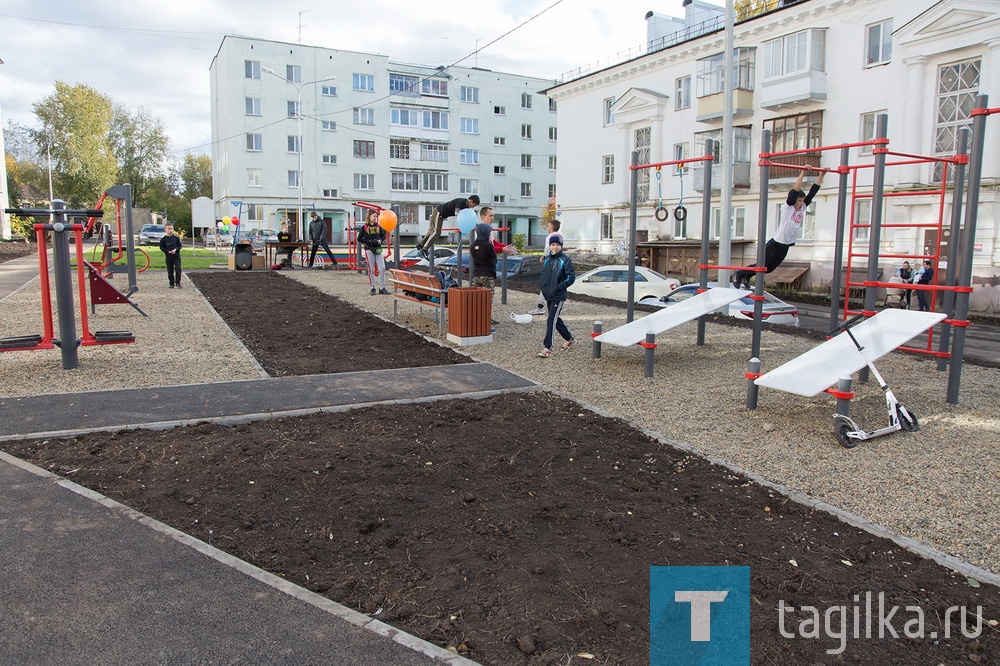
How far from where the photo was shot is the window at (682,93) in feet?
115

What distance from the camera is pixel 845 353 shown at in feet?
23.4

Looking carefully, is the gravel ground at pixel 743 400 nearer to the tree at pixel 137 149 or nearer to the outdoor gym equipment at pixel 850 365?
the outdoor gym equipment at pixel 850 365

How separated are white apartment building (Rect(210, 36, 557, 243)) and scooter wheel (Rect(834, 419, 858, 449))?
49728 mm

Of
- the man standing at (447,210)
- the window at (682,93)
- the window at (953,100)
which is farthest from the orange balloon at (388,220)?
the window at (682,93)

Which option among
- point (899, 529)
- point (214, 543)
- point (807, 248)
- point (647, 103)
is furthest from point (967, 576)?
point (647, 103)

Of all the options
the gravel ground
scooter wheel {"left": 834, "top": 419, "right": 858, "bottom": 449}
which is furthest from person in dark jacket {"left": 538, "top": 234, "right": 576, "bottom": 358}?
scooter wheel {"left": 834, "top": 419, "right": 858, "bottom": 449}

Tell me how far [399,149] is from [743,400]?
60.6m

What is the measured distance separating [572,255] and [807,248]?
15222 millimetres

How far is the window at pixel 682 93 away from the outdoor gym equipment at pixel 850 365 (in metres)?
30.0

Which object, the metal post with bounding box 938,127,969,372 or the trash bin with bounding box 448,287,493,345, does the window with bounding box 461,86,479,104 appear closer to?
the trash bin with bounding box 448,287,493,345

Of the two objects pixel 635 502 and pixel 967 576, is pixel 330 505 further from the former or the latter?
pixel 967 576

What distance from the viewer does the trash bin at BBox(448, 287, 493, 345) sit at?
405 inches

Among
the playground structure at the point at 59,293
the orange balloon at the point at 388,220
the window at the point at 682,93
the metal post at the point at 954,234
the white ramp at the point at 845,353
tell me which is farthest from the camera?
the window at the point at 682,93

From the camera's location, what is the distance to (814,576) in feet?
12.0
